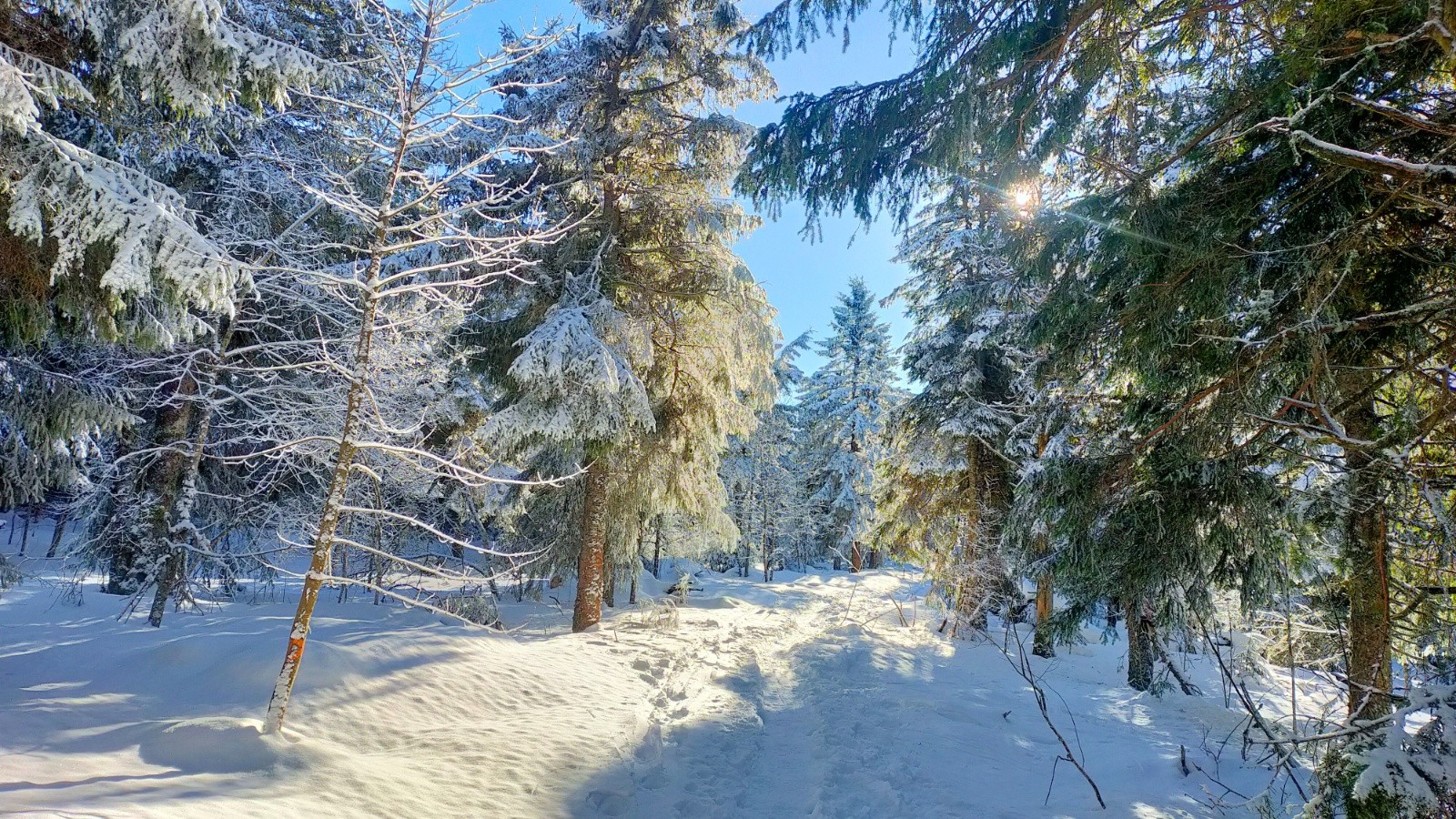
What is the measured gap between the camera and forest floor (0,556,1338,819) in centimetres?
422

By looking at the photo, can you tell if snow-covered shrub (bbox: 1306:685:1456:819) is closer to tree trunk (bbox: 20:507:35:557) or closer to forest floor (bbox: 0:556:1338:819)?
forest floor (bbox: 0:556:1338:819)

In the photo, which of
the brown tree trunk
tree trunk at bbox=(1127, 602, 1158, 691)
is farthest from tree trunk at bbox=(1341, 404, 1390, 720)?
the brown tree trunk

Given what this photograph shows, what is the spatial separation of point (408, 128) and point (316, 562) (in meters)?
3.75

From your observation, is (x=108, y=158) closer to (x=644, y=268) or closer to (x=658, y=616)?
(x=644, y=268)

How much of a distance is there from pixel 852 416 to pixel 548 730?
24.1 metres

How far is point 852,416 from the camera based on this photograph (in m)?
28.5

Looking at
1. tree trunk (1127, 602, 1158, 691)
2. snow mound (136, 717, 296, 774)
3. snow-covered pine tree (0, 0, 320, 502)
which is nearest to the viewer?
snow-covered pine tree (0, 0, 320, 502)

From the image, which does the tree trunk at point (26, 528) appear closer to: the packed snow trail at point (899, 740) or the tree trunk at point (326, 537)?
the tree trunk at point (326, 537)

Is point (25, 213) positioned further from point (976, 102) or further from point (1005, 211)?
point (1005, 211)

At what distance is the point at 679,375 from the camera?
11164 mm

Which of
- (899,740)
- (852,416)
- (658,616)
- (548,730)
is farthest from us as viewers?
(852,416)

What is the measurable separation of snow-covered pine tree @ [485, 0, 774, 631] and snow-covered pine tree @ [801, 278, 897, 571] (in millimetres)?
17627


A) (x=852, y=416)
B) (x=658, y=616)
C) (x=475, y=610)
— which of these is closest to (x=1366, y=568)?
(x=658, y=616)

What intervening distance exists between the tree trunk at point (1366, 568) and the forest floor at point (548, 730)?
5.47 ft
